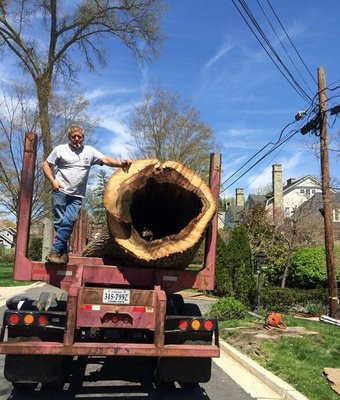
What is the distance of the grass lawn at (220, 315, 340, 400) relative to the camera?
534 centimetres

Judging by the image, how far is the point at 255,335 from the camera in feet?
26.1

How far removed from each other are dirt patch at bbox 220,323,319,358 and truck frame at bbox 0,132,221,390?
107 inches

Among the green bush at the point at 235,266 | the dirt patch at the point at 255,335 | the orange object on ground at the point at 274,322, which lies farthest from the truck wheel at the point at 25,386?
the green bush at the point at 235,266

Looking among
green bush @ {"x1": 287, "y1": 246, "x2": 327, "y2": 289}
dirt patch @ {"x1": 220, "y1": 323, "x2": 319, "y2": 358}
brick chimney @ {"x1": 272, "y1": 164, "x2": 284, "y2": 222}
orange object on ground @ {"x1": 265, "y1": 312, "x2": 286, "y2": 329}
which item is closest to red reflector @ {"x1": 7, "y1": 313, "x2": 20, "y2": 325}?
dirt patch @ {"x1": 220, "y1": 323, "x2": 319, "y2": 358}

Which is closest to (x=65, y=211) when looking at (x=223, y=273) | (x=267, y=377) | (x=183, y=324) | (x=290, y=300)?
(x=183, y=324)

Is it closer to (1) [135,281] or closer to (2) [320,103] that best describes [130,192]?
(1) [135,281]

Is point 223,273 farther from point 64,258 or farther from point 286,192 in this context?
point 286,192

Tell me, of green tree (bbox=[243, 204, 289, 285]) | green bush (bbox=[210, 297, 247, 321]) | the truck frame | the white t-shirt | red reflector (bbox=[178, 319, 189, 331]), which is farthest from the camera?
green tree (bbox=[243, 204, 289, 285])

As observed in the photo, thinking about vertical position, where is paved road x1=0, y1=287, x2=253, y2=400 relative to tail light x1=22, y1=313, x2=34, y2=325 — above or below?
below

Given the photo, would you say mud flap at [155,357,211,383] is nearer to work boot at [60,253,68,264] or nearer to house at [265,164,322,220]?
work boot at [60,253,68,264]

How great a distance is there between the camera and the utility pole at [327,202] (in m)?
13.3

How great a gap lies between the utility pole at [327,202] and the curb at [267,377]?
21.7ft

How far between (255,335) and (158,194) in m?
4.08

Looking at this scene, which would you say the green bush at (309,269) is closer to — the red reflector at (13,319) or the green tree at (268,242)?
the green tree at (268,242)
